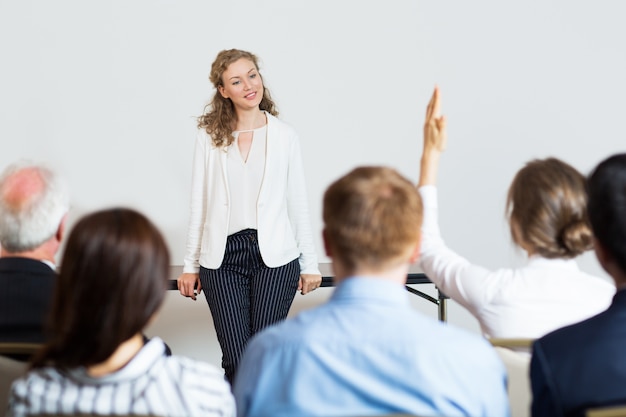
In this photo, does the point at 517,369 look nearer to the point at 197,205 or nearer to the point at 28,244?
the point at 28,244

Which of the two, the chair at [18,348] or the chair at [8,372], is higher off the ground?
the chair at [18,348]

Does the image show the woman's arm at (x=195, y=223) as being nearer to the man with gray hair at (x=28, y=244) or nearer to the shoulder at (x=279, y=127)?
the shoulder at (x=279, y=127)

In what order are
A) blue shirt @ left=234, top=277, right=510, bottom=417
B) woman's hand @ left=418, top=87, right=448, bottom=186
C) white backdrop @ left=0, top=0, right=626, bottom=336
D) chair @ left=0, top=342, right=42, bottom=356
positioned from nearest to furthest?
blue shirt @ left=234, top=277, right=510, bottom=417
chair @ left=0, top=342, right=42, bottom=356
woman's hand @ left=418, top=87, right=448, bottom=186
white backdrop @ left=0, top=0, right=626, bottom=336

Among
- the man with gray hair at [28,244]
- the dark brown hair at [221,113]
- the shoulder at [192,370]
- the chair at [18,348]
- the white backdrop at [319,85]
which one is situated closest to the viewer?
the shoulder at [192,370]

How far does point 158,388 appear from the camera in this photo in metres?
1.38

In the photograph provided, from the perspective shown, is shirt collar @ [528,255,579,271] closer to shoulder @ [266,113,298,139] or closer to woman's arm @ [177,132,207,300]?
shoulder @ [266,113,298,139]

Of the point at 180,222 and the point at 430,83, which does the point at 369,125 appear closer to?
the point at 430,83

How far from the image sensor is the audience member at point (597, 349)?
4.47 ft

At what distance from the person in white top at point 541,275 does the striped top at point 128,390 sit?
2.15 ft

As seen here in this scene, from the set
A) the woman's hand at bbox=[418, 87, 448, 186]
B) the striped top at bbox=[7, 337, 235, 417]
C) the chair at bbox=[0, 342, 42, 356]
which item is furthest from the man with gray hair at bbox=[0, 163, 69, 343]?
the woman's hand at bbox=[418, 87, 448, 186]

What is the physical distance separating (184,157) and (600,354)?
10.6 ft

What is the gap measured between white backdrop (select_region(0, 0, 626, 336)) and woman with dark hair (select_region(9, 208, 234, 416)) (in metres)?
3.00

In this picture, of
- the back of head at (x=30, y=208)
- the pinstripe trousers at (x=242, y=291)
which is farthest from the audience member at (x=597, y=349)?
the pinstripe trousers at (x=242, y=291)

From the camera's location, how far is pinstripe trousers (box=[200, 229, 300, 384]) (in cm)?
296
